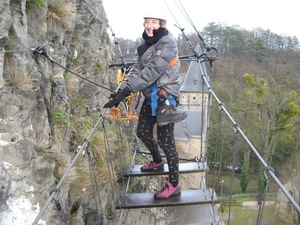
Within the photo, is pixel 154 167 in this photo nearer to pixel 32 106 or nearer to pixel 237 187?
pixel 32 106

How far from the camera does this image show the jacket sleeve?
2.82 meters

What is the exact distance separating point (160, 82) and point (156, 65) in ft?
0.64

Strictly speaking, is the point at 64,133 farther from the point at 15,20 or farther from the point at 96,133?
the point at 15,20

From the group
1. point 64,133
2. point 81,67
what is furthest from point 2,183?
point 81,67

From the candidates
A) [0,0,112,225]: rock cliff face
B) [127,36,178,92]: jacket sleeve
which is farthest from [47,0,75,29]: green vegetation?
[127,36,178,92]: jacket sleeve

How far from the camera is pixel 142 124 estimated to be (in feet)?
11.4

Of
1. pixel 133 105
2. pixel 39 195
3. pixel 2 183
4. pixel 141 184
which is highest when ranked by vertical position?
pixel 133 105

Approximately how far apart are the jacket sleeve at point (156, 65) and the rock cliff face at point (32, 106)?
2.44 ft

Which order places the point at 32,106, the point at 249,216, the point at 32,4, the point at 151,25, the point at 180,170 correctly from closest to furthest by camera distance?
the point at 32,106, the point at 151,25, the point at 32,4, the point at 180,170, the point at 249,216

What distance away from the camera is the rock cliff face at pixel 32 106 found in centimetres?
252

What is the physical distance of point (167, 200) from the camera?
10.7 ft

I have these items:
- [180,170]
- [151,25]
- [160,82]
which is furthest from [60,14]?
[180,170]

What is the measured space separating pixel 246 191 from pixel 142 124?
24999 millimetres

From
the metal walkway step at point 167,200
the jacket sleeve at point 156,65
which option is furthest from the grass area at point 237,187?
the jacket sleeve at point 156,65
